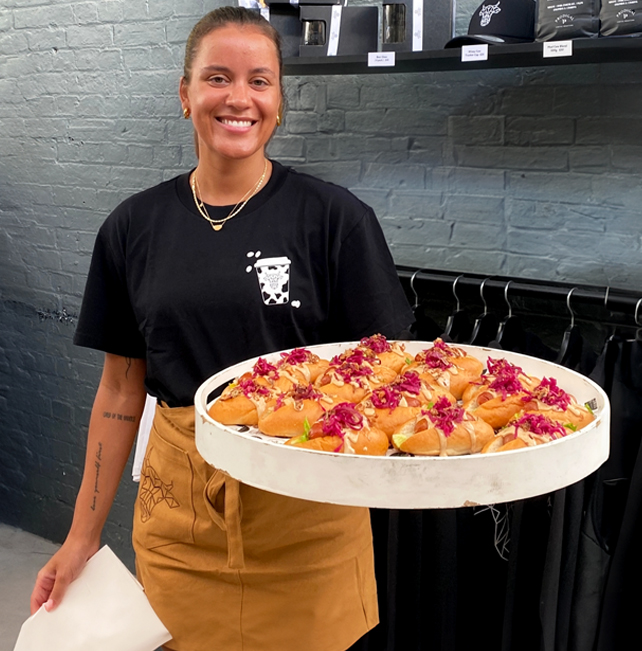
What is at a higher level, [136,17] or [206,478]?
[136,17]

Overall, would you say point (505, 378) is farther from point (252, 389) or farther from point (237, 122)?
point (237, 122)

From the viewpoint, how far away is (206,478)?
1.53 m

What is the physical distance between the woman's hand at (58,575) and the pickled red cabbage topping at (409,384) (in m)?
0.78

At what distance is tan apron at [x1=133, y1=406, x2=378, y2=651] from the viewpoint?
1513 millimetres

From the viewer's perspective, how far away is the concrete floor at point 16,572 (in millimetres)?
3152

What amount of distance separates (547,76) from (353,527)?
142 centimetres

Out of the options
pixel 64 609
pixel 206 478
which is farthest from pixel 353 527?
pixel 64 609

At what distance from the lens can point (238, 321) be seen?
156 cm

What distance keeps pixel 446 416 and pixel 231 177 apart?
2.30 feet

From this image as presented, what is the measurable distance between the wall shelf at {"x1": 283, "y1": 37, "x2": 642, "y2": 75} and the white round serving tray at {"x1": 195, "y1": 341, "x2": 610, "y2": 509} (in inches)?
45.6

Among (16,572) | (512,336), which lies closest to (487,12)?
(512,336)

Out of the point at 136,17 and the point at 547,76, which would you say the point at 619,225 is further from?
the point at 136,17

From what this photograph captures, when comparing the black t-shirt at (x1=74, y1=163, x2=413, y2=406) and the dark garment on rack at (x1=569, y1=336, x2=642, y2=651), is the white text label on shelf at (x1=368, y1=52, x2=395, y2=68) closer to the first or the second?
the black t-shirt at (x1=74, y1=163, x2=413, y2=406)

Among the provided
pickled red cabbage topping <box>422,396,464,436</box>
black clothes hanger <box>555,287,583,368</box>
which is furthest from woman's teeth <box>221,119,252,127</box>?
black clothes hanger <box>555,287,583,368</box>
